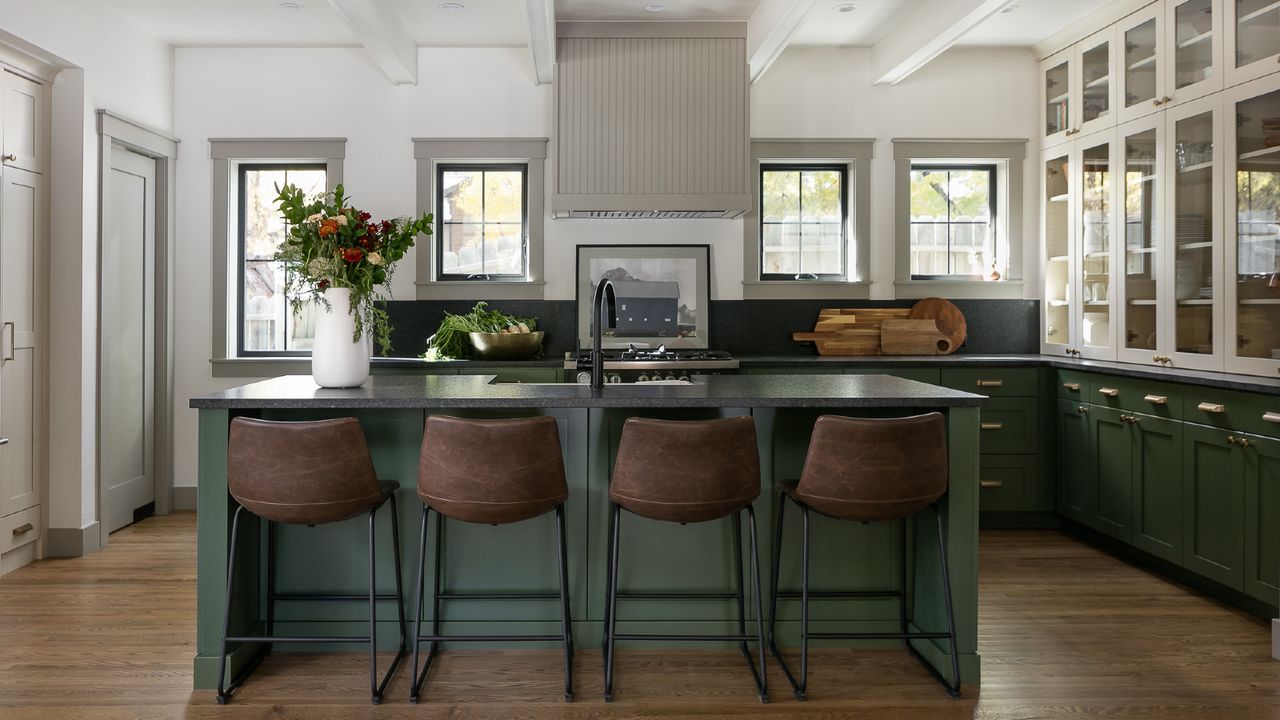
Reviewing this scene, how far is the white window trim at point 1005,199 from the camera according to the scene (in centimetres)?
558

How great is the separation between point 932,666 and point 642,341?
2966 mm

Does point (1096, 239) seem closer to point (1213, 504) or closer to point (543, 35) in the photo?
point (1213, 504)

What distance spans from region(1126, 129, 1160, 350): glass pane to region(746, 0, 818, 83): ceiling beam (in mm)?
1857

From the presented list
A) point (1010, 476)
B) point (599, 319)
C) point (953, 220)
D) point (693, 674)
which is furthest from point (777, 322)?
point (693, 674)

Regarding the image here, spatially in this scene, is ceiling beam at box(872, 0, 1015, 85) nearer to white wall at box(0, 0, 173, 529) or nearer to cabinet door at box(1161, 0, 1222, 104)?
cabinet door at box(1161, 0, 1222, 104)

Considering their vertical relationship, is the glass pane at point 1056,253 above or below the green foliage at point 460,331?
above

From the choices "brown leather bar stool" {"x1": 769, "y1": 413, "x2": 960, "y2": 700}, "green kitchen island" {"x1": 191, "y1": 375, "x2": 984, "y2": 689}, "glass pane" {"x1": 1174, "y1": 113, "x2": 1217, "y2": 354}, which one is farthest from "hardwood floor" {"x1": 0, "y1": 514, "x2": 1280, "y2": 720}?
"glass pane" {"x1": 1174, "y1": 113, "x2": 1217, "y2": 354}

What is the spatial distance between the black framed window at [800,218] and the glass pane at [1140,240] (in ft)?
5.45

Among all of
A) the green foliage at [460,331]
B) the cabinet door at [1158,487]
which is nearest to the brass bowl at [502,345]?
the green foliage at [460,331]

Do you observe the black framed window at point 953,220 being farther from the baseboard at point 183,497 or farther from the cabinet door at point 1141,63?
the baseboard at point 183,497

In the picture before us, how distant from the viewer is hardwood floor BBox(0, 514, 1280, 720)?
8.80 feet

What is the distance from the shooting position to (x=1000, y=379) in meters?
4.97

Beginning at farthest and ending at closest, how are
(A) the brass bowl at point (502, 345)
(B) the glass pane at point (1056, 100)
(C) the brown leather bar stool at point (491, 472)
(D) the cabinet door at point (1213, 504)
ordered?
(B) the glass pane at point (1056, 100) < (A) the brass bowl at point (502, 345) < (D) the cabinet door at point (1213, 504) < (C) the brown leather bar stool at point (491, 472)

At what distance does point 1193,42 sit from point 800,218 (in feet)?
7.59
